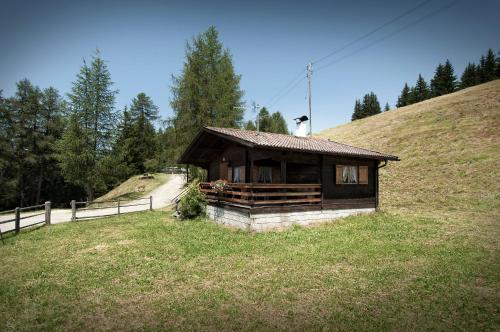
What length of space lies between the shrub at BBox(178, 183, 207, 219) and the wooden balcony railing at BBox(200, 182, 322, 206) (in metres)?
0.59

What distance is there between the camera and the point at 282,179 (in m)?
15.6

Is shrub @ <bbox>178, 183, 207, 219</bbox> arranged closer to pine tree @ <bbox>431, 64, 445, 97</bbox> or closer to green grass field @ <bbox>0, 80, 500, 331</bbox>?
green grass field @ <bbox>0, 80, 500, 331</bbox>

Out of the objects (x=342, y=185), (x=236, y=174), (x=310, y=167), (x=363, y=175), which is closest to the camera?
(x=310, y=167)

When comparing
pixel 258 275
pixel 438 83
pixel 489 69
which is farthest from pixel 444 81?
pixel 258 275

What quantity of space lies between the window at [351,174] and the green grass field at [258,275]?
2.51m

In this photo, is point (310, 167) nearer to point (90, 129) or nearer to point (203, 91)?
point (203, 91)

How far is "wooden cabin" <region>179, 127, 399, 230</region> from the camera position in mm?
14112

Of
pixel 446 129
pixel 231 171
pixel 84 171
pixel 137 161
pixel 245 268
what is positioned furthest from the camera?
pixel 137 161

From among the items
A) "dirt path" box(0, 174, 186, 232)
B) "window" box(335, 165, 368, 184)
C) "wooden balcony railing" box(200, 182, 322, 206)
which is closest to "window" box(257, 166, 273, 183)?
"wooden balcony railing" box(200, 182, 322, 206)

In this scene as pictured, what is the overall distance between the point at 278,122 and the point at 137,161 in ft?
120

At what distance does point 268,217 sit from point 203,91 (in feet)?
59.6

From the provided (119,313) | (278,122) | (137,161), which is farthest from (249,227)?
(278,122)

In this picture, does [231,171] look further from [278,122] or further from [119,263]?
[278,122]

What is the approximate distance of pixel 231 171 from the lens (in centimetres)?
1931
